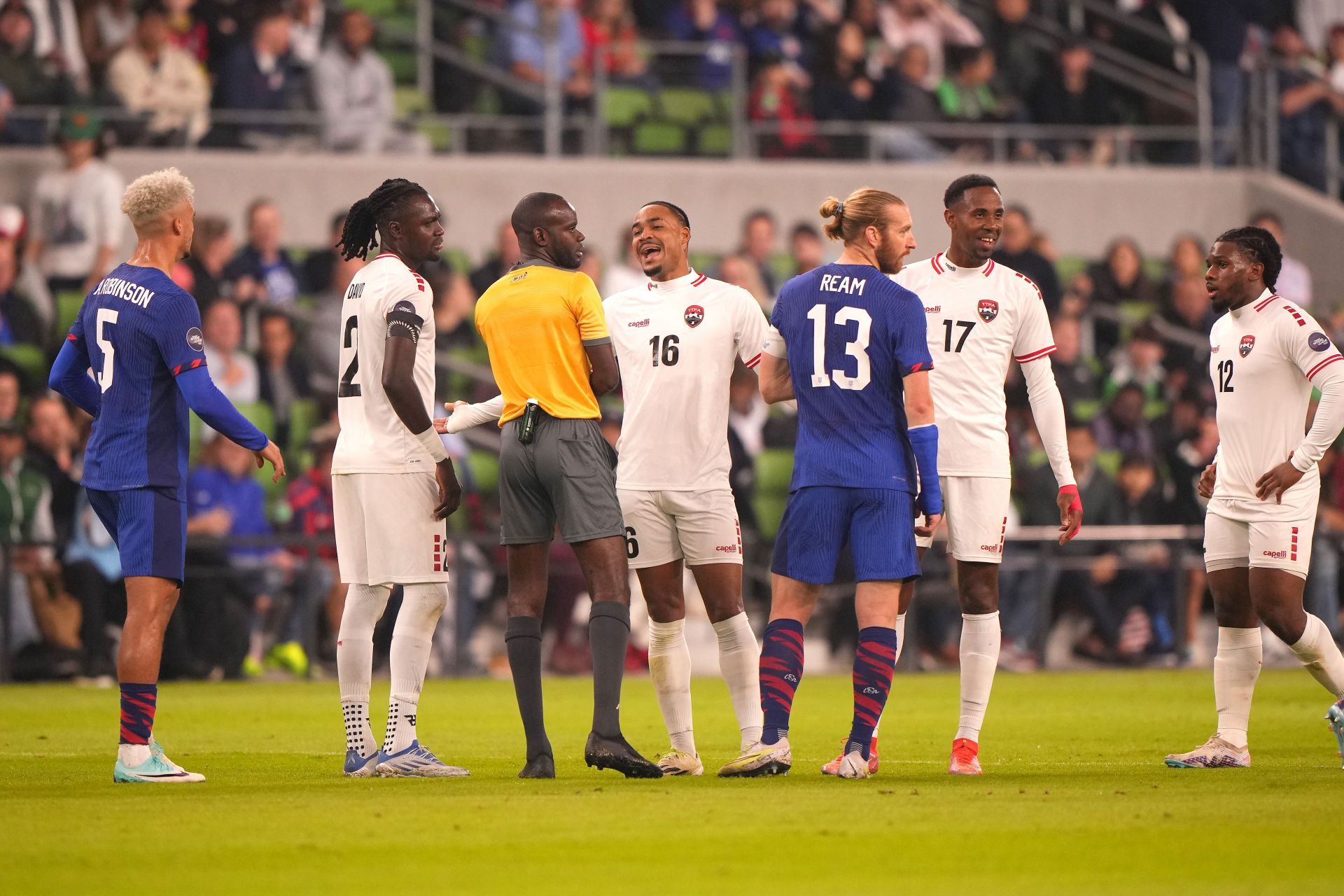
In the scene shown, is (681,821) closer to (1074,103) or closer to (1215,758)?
(1215,758)

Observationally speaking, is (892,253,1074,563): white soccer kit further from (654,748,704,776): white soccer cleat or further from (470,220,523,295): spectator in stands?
(470,220,523,295): spectator in stands

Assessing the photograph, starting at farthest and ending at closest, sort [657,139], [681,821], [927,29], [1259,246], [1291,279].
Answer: [927,29] → [1291,279] → [657,139] → [1259,246] → [681,821]

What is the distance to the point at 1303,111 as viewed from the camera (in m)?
20.9

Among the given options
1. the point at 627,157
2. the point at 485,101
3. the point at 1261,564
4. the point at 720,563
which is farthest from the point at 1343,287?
the point at 720,563

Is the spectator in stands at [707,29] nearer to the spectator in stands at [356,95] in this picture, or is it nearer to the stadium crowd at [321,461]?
the stadium crowd at [321,461]

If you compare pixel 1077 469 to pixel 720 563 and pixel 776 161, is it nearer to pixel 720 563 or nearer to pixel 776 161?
pixel 776 161

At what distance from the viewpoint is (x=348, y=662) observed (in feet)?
26.5

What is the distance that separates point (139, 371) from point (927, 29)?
1456 centimetres

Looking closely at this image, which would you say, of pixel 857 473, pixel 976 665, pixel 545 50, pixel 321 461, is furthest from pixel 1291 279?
pixel 857 473

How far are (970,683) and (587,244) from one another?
35.3ft

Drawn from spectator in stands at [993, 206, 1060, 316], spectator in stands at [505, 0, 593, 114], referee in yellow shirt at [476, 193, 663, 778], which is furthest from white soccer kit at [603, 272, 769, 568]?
spectator in stands at [505, 0, 593, 114]

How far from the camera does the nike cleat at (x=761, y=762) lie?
25.8 ft

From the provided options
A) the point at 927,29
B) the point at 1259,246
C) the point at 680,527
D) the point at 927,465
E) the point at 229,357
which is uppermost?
the point at 927,29

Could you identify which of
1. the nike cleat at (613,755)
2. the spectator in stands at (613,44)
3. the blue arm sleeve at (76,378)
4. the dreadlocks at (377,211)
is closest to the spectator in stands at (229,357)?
the spectator in stands at (613,44)
